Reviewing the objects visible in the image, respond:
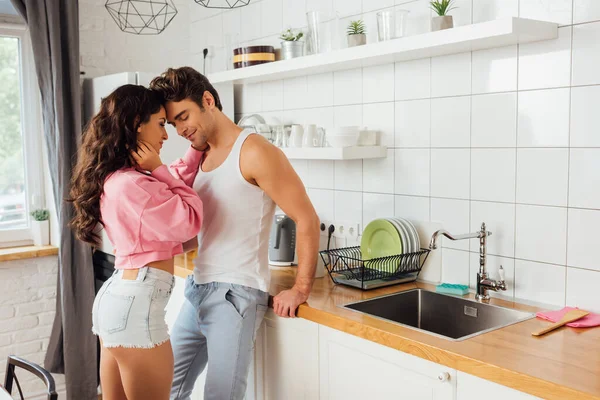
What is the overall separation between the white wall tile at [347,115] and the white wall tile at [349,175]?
17 cm

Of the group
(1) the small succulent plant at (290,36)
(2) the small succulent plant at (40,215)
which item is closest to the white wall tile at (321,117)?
(1) the small succulent plant at (290,36)

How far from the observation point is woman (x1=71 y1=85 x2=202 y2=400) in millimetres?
1968

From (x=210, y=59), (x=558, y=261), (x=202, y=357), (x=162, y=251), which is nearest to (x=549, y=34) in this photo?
(x=558, y=261)

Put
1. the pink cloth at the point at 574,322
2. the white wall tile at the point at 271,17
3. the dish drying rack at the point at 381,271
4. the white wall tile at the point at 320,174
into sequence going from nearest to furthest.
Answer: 1. the pink cloth at the point at 574,322
2. the dish drying rack at the point at 381,271
3. the white wall tile at the point at 320,174
4. the white wall tile at the point at 271,17

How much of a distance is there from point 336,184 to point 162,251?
3.74 ft

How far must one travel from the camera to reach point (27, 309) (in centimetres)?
353

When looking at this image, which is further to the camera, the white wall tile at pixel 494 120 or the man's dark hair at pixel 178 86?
the white wall tile at pixel 494 120

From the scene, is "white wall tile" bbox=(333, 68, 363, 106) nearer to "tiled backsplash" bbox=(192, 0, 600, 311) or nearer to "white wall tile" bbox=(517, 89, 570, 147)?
"tiled backsplash" bbox=(192, 0, 600, 311)

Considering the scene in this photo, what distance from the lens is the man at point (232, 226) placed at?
211 cm

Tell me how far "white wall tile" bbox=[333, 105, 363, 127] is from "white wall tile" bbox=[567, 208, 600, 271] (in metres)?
1.04

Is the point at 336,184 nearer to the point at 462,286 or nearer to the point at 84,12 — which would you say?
the point at 462,286

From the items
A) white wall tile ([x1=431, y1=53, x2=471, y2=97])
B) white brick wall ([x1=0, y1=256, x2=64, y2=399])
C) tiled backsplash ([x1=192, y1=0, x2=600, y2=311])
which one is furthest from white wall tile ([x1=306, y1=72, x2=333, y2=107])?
white brick wall ([x1=0, y1=256, x2=64, y2=399])

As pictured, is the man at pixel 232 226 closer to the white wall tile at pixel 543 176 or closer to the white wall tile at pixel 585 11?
the white wall tile at pixel 543 176

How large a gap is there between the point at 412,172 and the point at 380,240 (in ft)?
1.03
